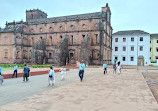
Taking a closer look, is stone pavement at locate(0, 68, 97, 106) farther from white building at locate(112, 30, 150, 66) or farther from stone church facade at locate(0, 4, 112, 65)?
white building at locate(112, 30, 150, 66)

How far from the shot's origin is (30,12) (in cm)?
5241

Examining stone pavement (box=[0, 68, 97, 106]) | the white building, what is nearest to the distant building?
the white building

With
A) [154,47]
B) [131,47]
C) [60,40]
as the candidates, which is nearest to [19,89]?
[60,40]

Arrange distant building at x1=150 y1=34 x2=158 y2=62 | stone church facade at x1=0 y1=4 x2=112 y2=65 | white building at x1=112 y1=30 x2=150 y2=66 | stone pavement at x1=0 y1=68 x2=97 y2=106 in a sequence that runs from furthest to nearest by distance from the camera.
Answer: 1. distant building at x1=150 y1=34 x2=158 y2=62
2. white building at x1=112 y1=30 x2=150 y2=66
3. stone church facade at x1=0 y1=4 x2=112 y2=65
4. stone pavement at x1=0 y1=68 x2=97 y2=106

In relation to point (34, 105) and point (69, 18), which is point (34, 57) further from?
point (34, 105)

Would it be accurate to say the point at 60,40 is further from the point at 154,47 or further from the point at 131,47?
the point at 154,47

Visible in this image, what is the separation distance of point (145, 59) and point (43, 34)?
1292 inches

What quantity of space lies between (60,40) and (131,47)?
24538 millimetres

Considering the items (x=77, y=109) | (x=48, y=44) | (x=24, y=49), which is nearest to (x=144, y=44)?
(x=48, y=44)

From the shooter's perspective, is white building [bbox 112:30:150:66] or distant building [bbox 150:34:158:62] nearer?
white building [bbox 112:30:150:66]

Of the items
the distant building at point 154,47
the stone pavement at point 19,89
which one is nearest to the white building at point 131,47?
the distant building at point 154,47

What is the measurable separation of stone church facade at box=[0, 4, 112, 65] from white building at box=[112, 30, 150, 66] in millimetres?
7985

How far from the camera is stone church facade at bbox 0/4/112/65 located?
35.4 m

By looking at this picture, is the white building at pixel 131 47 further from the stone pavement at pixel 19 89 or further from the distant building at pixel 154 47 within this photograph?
the stone pavement at pixel 19 89
